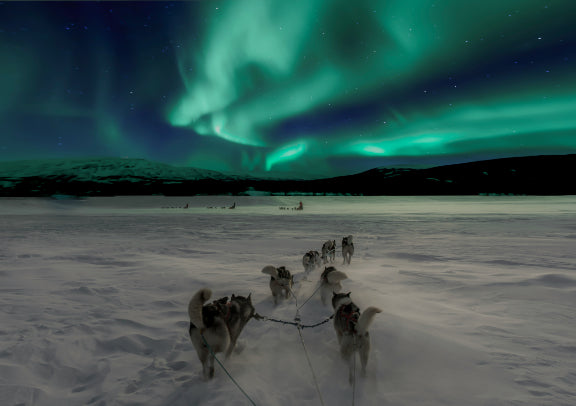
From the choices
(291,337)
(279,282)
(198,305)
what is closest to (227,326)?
(198,305)

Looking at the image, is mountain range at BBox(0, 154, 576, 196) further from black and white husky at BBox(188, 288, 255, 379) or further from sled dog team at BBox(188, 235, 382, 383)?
black and white husky at BBox(188, 288, 255, 379)

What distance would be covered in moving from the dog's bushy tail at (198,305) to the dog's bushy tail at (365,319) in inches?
55.0

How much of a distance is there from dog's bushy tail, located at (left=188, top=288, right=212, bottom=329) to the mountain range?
10328 centimetres

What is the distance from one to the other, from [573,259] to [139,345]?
11063mm

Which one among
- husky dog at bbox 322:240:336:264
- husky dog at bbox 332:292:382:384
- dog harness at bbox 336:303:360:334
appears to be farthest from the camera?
husky dog at bbox 322:240:336:264

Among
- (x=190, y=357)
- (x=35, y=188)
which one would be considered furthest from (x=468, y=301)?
(x=35, y=188)

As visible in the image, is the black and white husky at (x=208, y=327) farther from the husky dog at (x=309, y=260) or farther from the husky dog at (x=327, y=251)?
the husky dog at (x=327, y=251)

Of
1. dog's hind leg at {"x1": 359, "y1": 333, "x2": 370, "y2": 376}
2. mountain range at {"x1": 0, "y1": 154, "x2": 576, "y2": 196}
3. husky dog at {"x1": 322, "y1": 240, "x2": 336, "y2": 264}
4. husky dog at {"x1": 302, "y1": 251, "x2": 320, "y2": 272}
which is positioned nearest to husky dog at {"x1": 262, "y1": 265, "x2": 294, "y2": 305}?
husky dog at {"x1": 302, "y1": 251, "x2": 320, "y2": 272}

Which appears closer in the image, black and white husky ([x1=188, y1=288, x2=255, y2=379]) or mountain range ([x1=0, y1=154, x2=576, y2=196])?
black and white husky ([x1=188, y1=288, x2=255, y2=379])

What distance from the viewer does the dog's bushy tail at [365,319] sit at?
2.38m

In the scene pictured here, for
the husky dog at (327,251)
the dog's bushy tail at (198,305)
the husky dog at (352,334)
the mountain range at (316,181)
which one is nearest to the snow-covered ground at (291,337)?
Result: the husky dog at (352,334)

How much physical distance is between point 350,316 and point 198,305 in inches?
59.0

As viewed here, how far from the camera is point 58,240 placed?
12.4m

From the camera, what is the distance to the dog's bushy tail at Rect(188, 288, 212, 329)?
7.83ft
